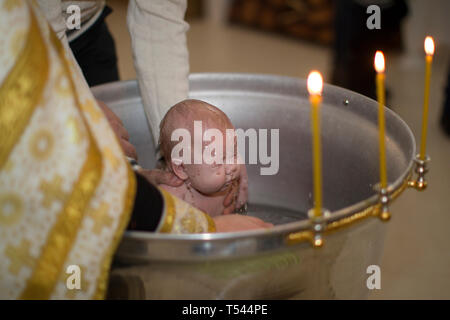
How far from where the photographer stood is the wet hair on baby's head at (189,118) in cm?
77

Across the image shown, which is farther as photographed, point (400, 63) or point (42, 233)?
point (400, 63)

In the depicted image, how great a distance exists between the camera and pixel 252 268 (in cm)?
53

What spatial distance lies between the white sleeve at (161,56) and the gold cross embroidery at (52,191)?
1.15 feet

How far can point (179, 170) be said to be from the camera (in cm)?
82

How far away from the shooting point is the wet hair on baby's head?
2.52ft

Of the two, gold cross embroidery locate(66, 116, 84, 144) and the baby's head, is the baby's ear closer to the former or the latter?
the baby's head

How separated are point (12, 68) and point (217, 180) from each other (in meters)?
0.34

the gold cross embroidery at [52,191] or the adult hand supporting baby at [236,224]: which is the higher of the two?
the gold cross embroidery at [52,191]

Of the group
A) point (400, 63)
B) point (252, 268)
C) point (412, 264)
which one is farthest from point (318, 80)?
point (400, 63)
